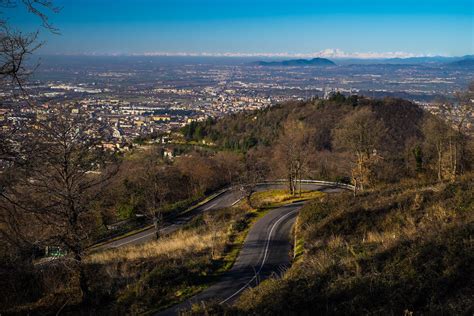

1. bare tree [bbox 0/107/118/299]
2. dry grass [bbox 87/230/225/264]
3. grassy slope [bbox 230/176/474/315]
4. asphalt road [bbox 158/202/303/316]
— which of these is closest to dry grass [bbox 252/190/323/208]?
asphalt road [bbox 158/202/303/316]

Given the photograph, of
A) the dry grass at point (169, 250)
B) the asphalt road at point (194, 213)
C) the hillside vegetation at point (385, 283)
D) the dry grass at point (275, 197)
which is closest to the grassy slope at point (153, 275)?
the dry grass at point (169, 250)

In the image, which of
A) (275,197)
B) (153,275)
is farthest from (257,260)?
(275,197)

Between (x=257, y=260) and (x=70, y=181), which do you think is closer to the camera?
(x=70, y=181)

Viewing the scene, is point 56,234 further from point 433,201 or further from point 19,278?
point 433,201

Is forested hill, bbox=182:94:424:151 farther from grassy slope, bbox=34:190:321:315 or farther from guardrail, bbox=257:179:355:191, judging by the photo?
grassy slope, bbox=34:190:321:315

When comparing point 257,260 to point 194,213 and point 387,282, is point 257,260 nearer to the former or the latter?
point 387,282

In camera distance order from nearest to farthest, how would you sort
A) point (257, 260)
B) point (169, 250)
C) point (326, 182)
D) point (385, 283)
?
point (385, 283)
point (257, 260)
point (169, 250)
point (326, 182)

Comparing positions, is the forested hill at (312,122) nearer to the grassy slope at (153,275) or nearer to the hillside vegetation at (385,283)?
the grassy slope at (153,275)

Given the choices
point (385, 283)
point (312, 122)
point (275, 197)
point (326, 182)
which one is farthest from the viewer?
point (312, 122)
